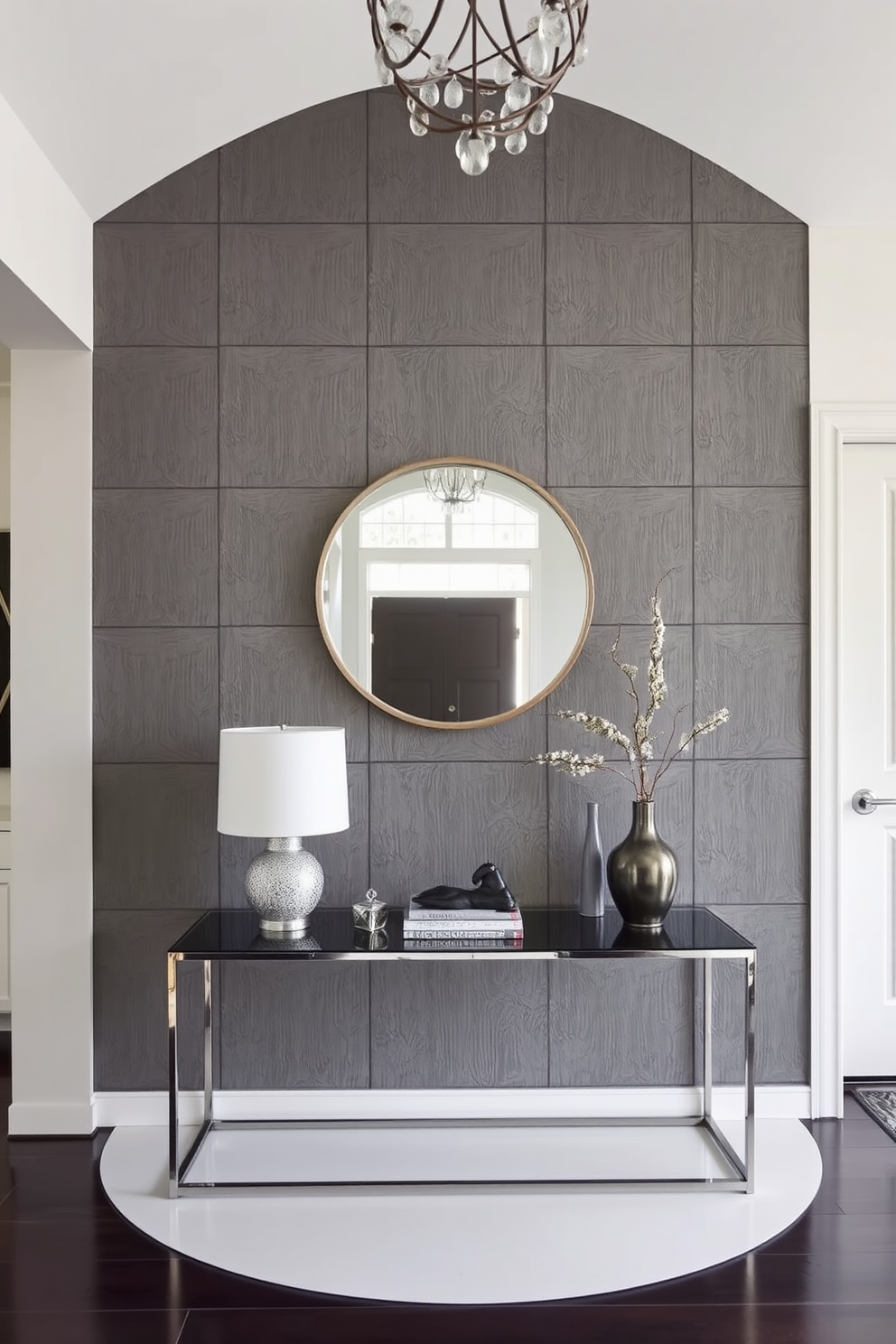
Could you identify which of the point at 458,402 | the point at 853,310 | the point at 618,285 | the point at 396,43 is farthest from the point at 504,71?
the point at 853,310

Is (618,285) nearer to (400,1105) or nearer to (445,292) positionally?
(445,292)

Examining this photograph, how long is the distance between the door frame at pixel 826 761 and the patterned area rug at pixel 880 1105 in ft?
0.42

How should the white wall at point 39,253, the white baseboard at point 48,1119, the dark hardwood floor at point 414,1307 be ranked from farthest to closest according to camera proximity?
the white baseboard at point 48,1119
the white wall at point 39,253
the dark hardwood floor at point 414,1307

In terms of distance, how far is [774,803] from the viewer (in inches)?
126

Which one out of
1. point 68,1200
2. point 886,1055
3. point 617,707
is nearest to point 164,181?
point 617,707

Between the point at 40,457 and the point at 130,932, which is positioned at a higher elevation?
the point at 40,457

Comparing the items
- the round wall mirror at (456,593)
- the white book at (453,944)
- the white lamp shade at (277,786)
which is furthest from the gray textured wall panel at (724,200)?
the white book at (453,944)

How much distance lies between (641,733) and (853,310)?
4.92ft

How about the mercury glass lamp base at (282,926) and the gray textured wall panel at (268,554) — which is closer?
the mercury glass lamp base at (282,926)

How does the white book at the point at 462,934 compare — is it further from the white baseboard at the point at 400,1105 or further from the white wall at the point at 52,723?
the white wall at the point at 52,723

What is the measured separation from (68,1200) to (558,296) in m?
2.92

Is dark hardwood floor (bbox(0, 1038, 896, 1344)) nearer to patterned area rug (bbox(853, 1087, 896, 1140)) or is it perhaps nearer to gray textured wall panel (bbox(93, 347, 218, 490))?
patterned area rug (bbox(853, 1087, 896, 1140))

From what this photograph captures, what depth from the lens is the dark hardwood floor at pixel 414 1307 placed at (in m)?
2.14

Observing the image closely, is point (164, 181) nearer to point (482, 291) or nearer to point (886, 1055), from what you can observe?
point (482, 291)
